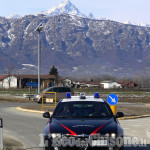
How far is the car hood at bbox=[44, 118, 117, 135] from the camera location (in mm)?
9828

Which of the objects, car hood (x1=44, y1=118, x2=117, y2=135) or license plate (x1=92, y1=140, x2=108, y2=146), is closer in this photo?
license plate (x1=92, y1=140, x2=108, y2=146)

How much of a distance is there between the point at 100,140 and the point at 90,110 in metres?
1.85

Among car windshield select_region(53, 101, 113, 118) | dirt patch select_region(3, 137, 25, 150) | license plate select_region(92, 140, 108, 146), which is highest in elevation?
car windshield select_region(53, 101, 113, 118)

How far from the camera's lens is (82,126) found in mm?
10047

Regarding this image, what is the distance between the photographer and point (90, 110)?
37.6ft

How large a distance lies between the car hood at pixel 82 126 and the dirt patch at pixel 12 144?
8.45ft

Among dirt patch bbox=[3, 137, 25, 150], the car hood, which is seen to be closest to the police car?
the car hood

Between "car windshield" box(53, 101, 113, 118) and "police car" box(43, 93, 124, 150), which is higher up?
"car windshield" box(53, 101, 113, 118)

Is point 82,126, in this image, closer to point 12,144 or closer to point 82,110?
point 82,110

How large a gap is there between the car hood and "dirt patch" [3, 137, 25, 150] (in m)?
2.58

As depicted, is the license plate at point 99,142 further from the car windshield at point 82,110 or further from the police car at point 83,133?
the car windshield at point 82,110

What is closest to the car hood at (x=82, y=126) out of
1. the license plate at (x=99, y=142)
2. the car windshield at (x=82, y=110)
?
the license plate at (x=99, y=142)

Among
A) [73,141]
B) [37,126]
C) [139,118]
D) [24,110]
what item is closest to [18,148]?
[73,141]

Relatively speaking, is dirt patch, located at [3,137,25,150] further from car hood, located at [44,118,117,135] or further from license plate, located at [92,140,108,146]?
license plate, located at [92,140,108,146]
